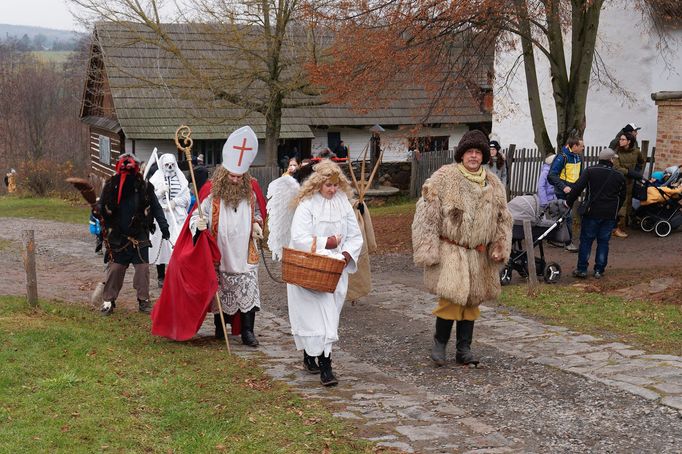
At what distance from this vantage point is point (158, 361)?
830 cm

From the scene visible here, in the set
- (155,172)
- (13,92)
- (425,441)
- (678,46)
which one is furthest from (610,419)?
(13,92)

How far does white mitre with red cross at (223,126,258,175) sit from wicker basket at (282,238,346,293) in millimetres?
1656

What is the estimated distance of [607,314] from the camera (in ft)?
34.1

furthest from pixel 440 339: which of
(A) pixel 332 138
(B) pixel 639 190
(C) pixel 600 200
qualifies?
(A) pixel 332 138

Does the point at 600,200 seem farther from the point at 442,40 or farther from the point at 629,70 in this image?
the point at 629,70

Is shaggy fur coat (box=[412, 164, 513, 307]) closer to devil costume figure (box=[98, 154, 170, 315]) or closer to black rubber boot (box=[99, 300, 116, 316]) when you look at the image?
devil costume figure (box=[98, 154, 170, 315])

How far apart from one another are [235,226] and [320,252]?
154 centimetres

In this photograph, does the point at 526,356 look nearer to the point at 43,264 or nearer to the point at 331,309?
the point at 331,309

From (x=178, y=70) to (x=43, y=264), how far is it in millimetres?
15940

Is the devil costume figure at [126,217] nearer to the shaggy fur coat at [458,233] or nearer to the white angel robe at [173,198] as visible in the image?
the white angel robe at [173,198]

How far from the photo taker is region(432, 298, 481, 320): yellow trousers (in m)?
8.04

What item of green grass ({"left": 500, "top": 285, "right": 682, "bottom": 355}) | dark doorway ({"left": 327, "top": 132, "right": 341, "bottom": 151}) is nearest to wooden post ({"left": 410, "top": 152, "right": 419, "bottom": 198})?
dark doorway ({"left": 327, "top": 132, "right": 341, "bottom": 151})

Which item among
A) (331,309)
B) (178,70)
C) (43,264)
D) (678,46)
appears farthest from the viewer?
(178,70)

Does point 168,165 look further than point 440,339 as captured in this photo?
Yes
